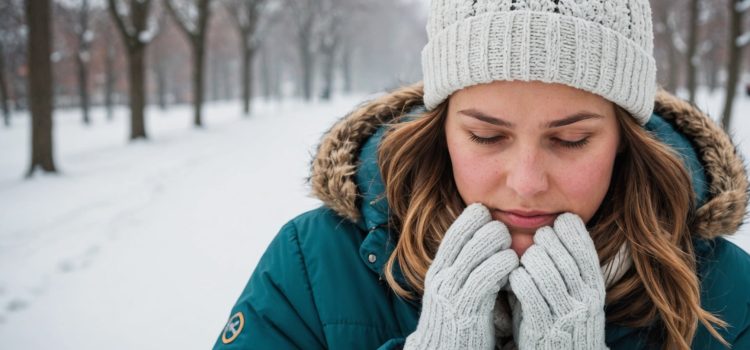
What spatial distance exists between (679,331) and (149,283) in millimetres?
3766

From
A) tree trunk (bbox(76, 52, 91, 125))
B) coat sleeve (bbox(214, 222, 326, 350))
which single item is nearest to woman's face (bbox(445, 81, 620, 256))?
coat sleeve (bbox(214, 222, 326, 350))

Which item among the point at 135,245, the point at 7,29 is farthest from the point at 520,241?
the point at 7,29

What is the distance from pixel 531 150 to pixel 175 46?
3842 cm

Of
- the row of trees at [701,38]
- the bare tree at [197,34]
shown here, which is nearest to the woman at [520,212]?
the row of trees at [701,38]

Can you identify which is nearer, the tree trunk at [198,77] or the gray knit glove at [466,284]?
the gray knit glove at [466,284]

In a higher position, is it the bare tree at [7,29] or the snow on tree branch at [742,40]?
the bare tree at [7,29]

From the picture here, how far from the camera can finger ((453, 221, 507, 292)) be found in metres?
1.35

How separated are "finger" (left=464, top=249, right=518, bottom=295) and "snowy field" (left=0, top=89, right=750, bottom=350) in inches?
35.3

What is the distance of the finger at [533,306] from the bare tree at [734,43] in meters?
9.33

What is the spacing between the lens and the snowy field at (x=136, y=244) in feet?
10.9

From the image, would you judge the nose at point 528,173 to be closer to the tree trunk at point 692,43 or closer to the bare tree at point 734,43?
the bare tree at point 734,43

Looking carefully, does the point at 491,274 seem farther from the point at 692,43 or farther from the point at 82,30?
the point at 82,30

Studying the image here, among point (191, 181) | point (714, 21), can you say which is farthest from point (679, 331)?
point (714, 21)

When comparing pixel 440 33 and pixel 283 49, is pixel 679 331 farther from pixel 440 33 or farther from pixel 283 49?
pixel 283 49
